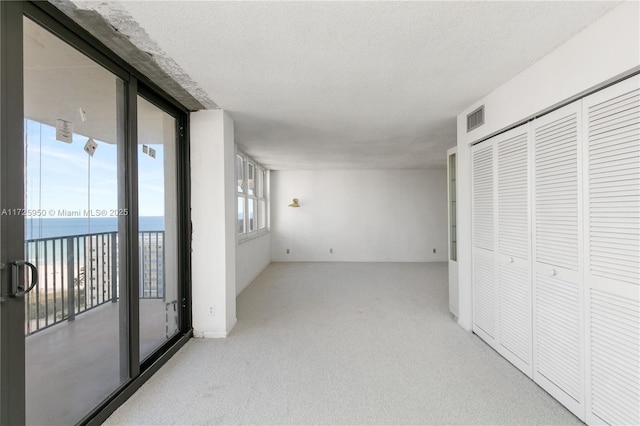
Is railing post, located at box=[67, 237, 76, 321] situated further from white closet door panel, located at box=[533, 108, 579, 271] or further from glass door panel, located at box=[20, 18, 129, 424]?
white closet door panel, located at box=[533, 108, 579, 271]

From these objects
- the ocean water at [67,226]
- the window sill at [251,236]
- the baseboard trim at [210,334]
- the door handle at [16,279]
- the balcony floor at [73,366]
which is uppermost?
the ocean water at [67,226]

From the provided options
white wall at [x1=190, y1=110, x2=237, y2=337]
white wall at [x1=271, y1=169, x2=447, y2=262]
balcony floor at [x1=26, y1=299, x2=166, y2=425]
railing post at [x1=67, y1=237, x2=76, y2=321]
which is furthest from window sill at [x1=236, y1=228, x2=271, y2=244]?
railing post at [x1=67, y1=237, x2=76, y2=321]

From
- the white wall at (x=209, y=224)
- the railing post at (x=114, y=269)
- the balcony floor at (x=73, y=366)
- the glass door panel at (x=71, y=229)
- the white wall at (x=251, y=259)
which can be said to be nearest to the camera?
the glass door panel at (x=71, y=229)

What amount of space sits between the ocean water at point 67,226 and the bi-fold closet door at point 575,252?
10.5 feet

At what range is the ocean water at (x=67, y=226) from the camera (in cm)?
171

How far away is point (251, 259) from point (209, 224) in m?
3.08

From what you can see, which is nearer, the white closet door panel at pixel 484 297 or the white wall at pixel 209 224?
the white closet door panel at pixel 484 297

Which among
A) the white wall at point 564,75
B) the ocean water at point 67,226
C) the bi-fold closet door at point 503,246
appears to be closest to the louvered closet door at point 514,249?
the bi-fold closet door at point 503,246

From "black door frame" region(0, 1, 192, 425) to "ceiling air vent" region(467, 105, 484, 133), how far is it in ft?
10.1

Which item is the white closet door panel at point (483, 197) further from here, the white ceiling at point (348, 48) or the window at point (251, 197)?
the window at point (251, 197)

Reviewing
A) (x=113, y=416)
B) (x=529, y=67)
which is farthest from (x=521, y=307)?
(x=113, y=416)

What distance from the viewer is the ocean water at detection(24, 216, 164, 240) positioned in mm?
1715

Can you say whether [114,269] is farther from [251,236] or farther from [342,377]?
[251,236]

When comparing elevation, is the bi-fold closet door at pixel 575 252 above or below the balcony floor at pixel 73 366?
above
